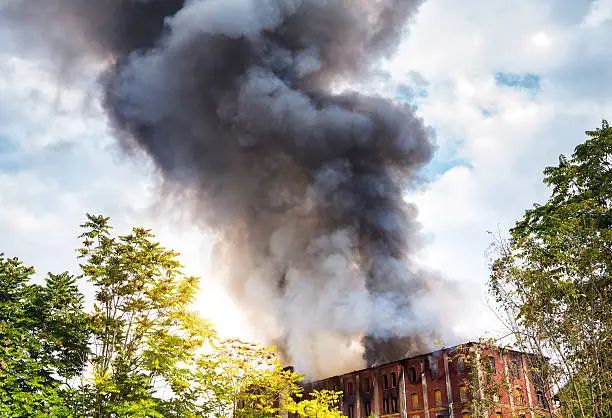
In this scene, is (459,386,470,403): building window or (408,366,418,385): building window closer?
(459,386,470,403): building window

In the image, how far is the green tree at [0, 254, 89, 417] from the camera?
882 inches

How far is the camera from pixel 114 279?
2088cm

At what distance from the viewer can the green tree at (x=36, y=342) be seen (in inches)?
882

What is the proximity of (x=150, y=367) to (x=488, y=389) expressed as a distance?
12.4 m

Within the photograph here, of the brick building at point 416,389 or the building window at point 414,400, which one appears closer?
the brick building at point 416,389

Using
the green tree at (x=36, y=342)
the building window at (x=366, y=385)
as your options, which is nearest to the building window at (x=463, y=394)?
the building window at (x=366, y=385)

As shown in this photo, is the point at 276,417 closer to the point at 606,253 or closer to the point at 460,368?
the point at 606,253

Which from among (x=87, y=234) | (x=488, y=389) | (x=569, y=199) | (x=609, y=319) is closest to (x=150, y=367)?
(x=87, y=234)

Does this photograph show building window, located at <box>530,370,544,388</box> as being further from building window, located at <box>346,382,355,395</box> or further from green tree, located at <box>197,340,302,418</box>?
building window, located at <box>346,382,355,395</box>

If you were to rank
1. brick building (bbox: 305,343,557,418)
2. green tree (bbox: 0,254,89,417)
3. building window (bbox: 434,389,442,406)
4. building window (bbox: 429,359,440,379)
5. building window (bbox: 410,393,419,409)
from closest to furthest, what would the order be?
green tree (bbox: 0,254,89,417) < brick building (bbox: 305,343,557,418) < building window (bbox: 434,389,442,406) < building window (bbox: 429,359,440,379) < building window (bbox: 410,393,419,409)

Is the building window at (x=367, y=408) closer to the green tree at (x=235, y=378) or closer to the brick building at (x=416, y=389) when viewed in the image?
the brick building at (x=416, y=389)

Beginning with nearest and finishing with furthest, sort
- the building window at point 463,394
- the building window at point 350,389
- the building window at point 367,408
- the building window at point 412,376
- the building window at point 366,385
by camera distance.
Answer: the building window at point 463,394
the building window at point 412,376
the building window at point 367,408
the building window at point 366,385
the building window at point 350,389

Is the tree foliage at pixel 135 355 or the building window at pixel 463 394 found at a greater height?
the building window at pixel 463 394

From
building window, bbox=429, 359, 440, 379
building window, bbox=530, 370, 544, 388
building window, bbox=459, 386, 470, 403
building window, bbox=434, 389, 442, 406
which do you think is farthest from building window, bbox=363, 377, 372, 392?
building window, bbox=530, 370, 544, 388
